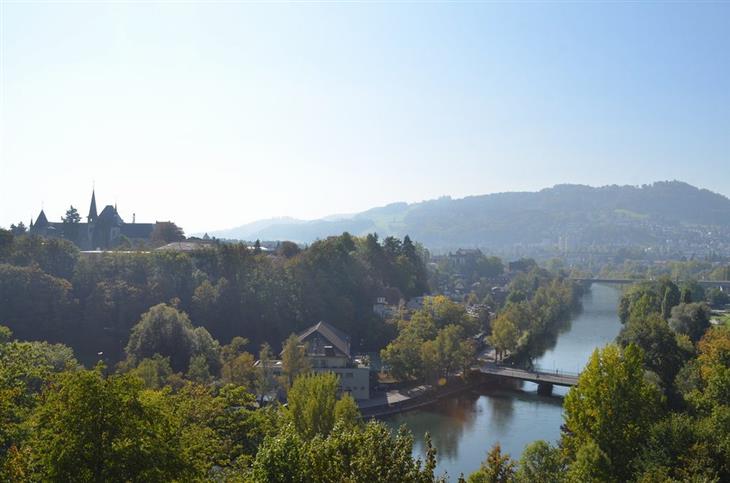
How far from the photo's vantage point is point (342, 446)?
7.50 m

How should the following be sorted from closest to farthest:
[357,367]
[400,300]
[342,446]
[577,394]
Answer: [342,446] → [577,394] → [357,367] → [400,300]

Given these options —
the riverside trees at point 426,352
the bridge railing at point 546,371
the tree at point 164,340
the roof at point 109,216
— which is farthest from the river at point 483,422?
the roof at point 109,216

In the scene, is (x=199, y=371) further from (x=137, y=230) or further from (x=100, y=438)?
(x=137, y=230)

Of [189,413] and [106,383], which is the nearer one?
[106,383]

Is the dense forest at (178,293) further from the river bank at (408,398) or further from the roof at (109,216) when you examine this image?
the roof at (109,216)

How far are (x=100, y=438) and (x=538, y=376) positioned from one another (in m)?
25.6

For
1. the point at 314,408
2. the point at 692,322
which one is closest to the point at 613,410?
the point at 314,408

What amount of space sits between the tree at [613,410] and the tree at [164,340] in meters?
15.5

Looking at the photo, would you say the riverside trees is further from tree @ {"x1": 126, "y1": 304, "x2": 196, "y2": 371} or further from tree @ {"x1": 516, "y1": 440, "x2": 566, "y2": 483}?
tree @ {"x1": 516, "y1": 440, "x2": 566, "y2": 483}

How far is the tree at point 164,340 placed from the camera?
24.9 metres

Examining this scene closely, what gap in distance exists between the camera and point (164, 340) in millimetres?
25094

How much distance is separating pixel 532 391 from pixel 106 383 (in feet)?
85.2

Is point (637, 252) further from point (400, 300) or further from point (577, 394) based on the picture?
point (577, 394)

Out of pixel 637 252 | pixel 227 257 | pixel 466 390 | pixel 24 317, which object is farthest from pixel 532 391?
pixel 637 252
